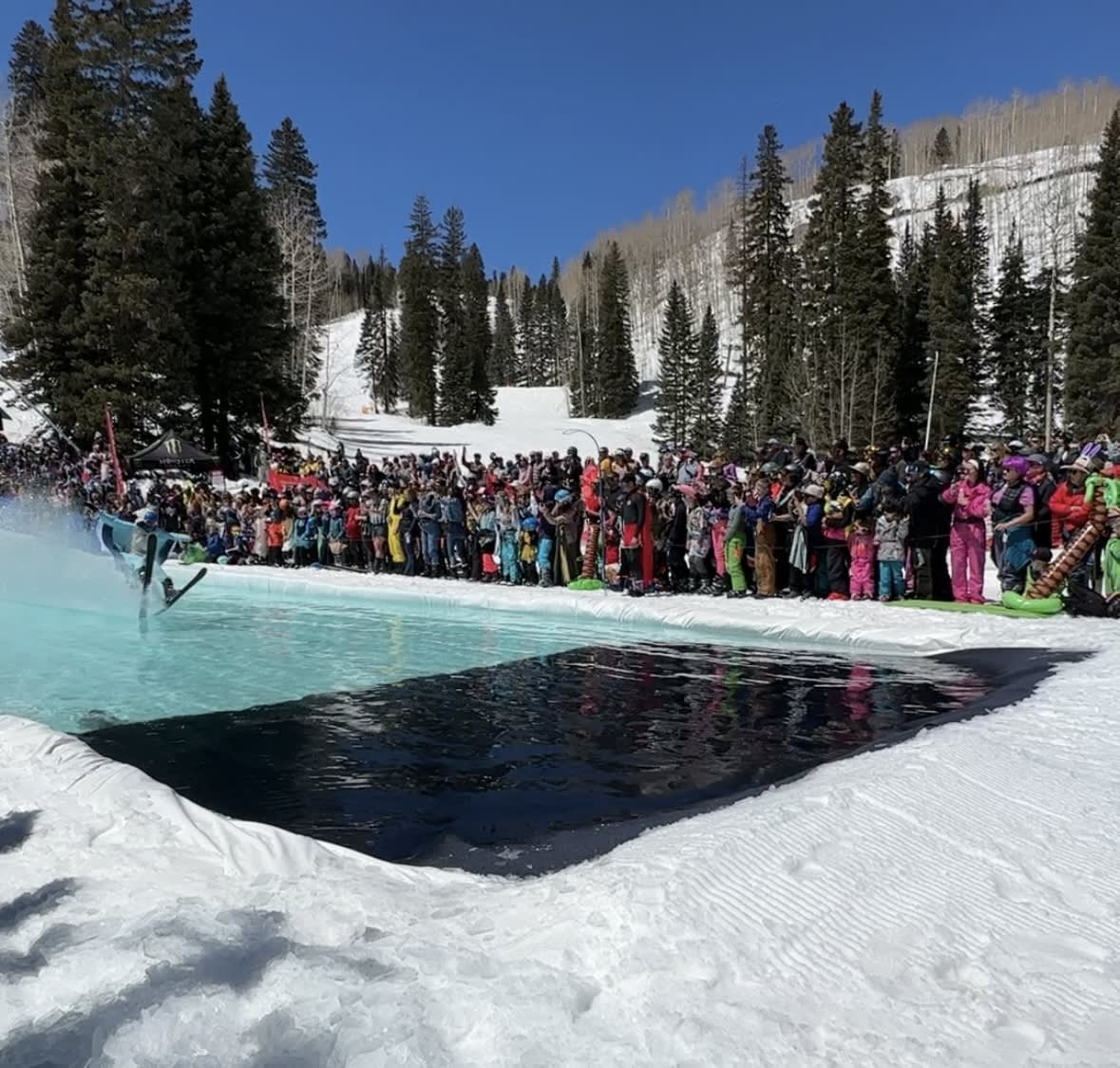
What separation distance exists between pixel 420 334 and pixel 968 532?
6449 centimetres

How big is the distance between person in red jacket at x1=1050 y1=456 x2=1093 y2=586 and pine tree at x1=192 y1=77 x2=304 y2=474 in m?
32.6

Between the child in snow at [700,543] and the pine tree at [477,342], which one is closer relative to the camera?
the child in snow at [700,543]

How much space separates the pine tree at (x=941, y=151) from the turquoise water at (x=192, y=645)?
133974 millimetres

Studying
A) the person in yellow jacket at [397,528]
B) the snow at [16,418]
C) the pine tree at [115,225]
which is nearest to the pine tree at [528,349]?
the snow at [16,418]

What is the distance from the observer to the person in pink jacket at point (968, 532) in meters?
11.3

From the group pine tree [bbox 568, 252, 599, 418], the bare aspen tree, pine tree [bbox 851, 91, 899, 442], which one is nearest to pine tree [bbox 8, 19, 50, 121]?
the bare aspen tree

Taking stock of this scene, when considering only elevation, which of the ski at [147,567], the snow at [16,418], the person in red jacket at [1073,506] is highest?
the snow at [16,418]

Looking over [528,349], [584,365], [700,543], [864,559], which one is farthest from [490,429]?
[864,559]

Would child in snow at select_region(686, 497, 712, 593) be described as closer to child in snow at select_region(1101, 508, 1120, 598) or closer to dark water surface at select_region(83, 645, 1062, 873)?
dark water surface at select_region(83, 645, 1062, 873)

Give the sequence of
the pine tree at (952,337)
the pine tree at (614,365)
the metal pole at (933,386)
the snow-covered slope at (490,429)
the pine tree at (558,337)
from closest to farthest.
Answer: the metal pole at (933,386)
the pine tree at (952,337)
the snow-covered slope at (490,429)
the pine tree at (614,365)
the pine tree at (558,337)

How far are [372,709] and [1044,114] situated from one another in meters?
150

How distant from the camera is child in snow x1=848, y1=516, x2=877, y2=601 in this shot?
12117 millimetres

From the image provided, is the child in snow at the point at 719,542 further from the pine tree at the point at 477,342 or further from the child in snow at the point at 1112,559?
the pine tree at the point at 477,342

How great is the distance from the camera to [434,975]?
117 inches
